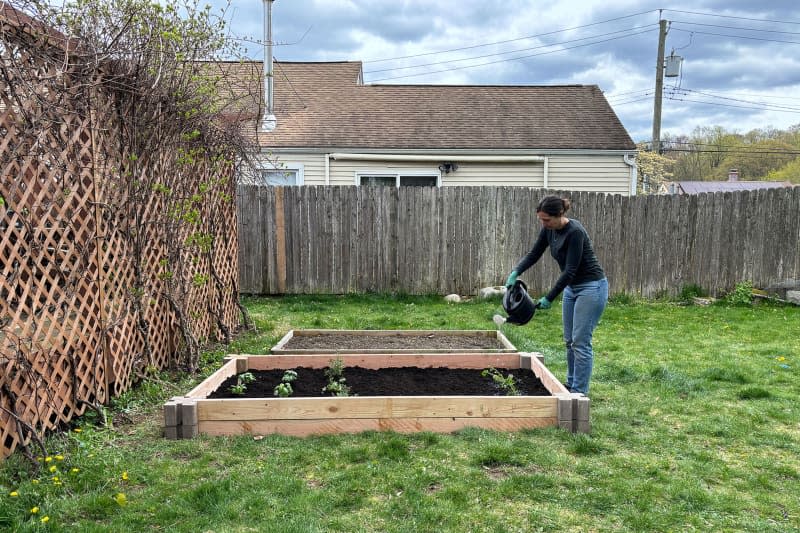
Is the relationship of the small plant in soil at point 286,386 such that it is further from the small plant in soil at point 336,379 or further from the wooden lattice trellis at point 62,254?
the wooden lattice trellis at point 62,254

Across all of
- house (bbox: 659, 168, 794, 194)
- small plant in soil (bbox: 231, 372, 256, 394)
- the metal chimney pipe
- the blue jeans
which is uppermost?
the metal chimney pipe

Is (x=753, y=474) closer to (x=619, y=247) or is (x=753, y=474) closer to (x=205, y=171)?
(x=205, y=171)

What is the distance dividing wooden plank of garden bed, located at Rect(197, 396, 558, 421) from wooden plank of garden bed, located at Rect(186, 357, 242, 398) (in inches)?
11.5

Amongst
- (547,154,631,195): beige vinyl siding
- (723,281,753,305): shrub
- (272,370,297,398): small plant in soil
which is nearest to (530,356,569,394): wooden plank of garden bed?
(272,370,297,398): small plant in soil

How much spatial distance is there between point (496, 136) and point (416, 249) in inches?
171

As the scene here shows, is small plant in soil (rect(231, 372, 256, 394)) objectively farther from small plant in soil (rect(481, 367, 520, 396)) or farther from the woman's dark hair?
the woman's dark hair

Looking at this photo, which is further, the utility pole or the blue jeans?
the utility pole

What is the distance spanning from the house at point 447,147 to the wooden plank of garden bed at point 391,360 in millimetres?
7652

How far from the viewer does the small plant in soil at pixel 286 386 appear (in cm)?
425

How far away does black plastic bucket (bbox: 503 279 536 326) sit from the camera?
15.6 feet

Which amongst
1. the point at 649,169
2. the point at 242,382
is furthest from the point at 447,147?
the point at 649,169

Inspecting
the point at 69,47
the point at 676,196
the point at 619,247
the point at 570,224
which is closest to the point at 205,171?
the point at 69,47

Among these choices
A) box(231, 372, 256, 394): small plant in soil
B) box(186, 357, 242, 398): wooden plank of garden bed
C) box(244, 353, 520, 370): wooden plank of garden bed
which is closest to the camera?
box(186, 357, 242, 398): wooden plank of garden bed

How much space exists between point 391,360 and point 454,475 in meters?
2.04
